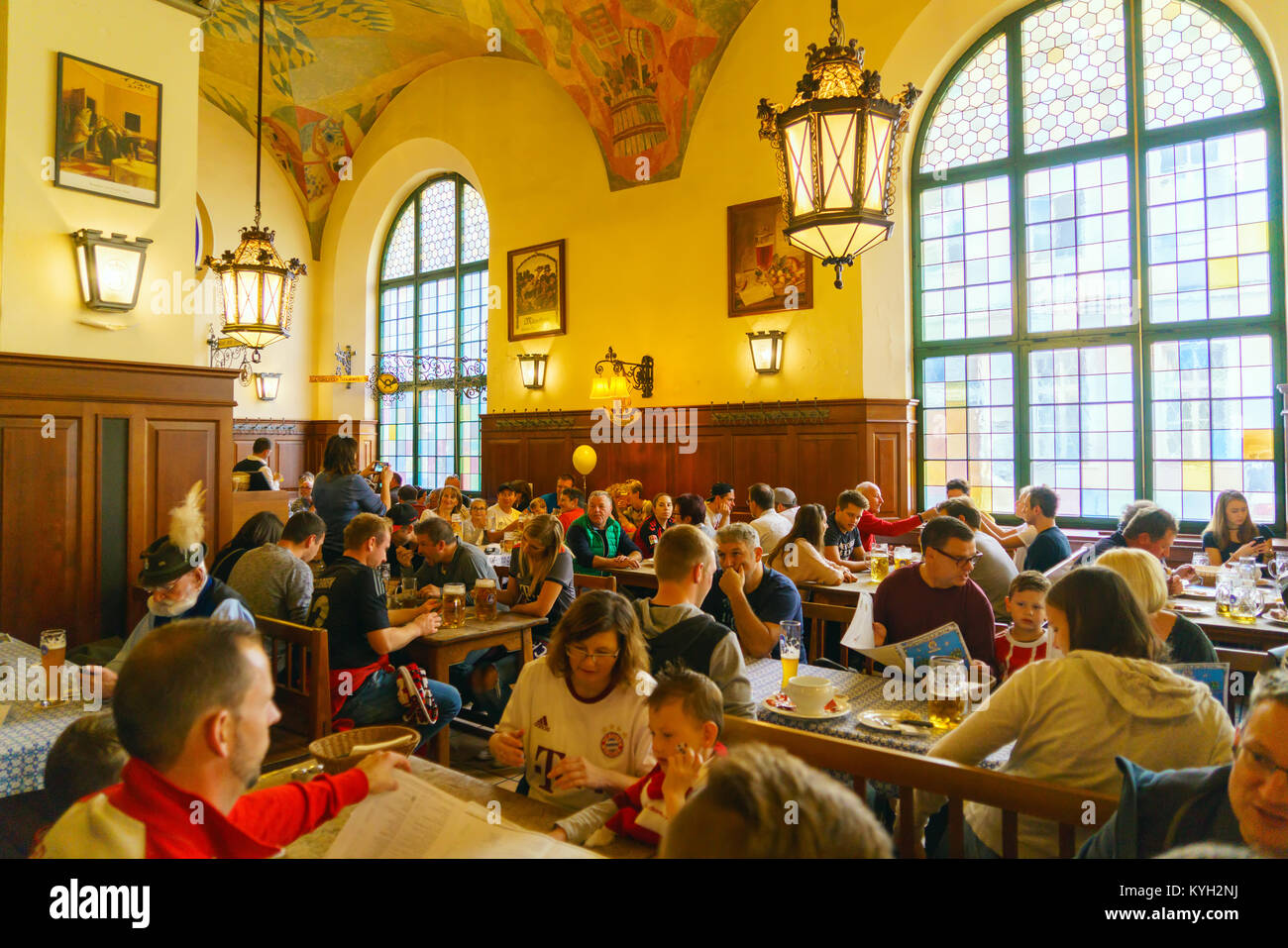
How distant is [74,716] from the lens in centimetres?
262

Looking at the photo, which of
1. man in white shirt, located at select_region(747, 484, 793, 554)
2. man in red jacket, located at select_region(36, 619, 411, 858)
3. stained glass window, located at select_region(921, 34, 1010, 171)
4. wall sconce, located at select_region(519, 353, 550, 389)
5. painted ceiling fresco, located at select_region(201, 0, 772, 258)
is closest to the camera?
man in red jacket, located at select_region(36, 619, 411, 858)

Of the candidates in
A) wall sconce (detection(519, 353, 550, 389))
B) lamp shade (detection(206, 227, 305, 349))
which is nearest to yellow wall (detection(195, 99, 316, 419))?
wall sconce (detection(519, 353, 550, 389))

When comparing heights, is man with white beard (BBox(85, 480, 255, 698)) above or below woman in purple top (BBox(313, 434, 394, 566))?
below

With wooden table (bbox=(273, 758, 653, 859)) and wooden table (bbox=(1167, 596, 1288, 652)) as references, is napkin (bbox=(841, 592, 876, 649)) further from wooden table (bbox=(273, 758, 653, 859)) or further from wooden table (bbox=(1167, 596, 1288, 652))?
wooden table (bbox=(273, 758, 653, 859))

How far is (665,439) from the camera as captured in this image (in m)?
10.0

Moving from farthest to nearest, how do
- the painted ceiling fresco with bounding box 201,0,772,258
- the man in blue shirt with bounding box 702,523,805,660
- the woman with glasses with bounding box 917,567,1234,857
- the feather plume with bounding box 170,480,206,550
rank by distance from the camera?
the painted ceiling fresco with bounding box 201,0,772,258
the man in blue shirt with bounding box 702,523,805,660
the feather plume with bounding box 170,480,206,550
the woman with glasses with bounding box 917,567,1234,857

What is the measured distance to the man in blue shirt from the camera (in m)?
3.57

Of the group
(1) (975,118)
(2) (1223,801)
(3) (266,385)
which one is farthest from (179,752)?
(3) (266,385)

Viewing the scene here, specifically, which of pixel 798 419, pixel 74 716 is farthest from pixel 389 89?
pixel 74 716

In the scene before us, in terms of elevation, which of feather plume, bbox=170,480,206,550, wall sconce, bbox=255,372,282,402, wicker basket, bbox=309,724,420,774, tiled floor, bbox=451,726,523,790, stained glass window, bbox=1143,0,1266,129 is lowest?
tiled floor, bbox=451,726,523,790

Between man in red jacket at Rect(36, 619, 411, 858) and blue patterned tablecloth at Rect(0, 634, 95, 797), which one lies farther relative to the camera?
blue patterned tablecloth at Rect(0, 634, 95, 797)

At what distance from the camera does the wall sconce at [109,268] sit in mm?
5121

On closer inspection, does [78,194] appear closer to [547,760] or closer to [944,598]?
[547,760]

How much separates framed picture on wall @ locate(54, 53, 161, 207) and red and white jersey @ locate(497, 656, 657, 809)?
16.4 feet
